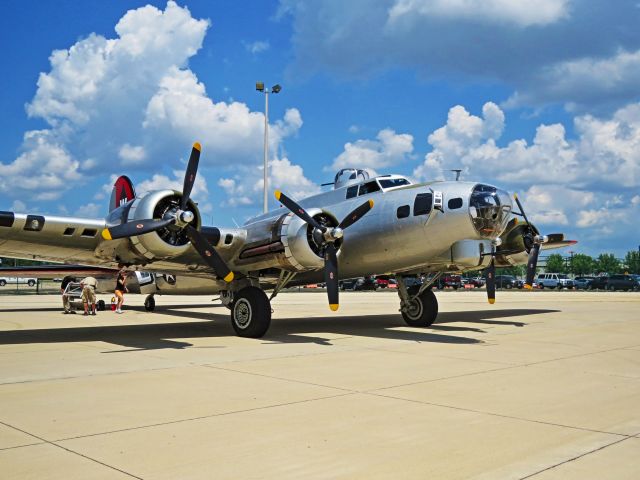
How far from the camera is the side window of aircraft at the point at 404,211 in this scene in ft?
46.0

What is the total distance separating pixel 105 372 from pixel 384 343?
6.04 metres

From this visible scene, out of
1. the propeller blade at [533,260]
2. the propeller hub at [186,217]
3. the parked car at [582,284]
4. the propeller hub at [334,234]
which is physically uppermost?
the propeller hub at [186,217]

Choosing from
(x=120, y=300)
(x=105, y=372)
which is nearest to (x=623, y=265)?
(x=120, y=300)

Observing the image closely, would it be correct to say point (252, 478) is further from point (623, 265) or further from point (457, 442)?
point (623, 265)

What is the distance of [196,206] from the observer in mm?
13133

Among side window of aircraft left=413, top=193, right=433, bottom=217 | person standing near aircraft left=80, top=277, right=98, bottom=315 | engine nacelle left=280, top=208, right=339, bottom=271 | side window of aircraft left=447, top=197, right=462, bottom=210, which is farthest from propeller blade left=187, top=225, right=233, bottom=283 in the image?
person standing near aircraft left=80, top=277, right=98, bottom=315

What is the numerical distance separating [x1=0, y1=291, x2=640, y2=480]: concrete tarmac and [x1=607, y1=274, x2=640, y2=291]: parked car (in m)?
61.3

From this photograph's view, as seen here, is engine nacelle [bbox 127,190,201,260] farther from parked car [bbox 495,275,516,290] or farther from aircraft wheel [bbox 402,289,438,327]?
parked car [bbox 495,275,516,290]

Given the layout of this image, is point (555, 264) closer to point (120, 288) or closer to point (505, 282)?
point (505, 282)

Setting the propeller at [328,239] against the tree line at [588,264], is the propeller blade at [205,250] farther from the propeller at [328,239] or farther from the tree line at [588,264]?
the tree line at [588,264]

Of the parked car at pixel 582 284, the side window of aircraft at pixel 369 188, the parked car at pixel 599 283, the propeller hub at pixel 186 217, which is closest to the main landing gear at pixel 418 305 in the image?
the side window of aircraft at pixel 369 188

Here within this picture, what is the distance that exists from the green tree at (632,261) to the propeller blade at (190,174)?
147 metres

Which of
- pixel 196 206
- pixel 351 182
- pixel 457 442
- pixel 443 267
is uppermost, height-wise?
pixel 351 182

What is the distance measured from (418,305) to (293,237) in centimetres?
515
